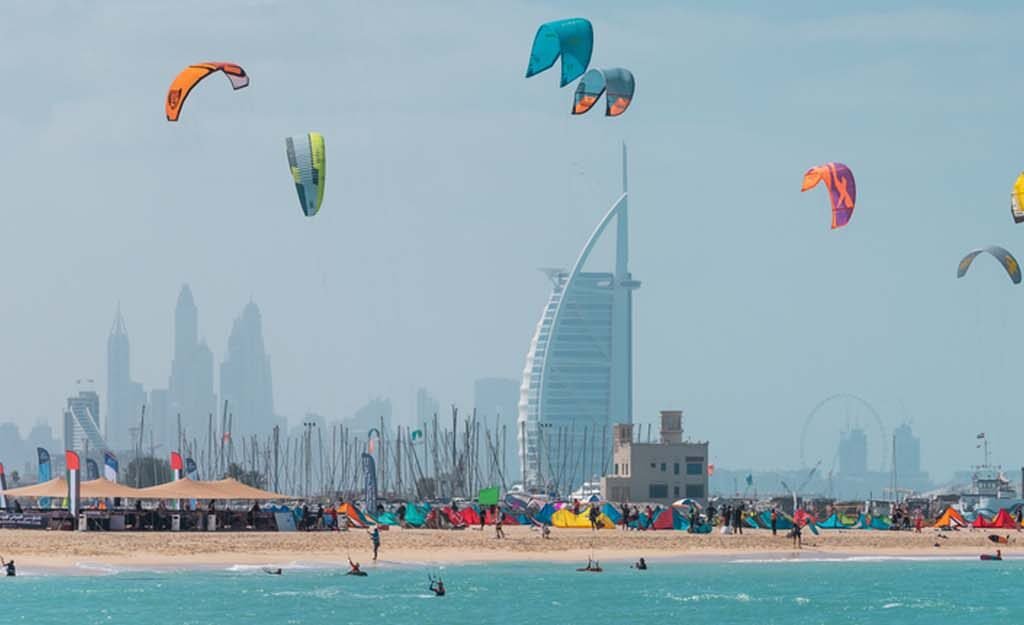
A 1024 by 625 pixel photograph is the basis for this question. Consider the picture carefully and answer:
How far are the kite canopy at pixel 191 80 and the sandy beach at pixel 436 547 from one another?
404 inches

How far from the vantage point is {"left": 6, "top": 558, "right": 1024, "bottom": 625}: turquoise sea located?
36.6 m

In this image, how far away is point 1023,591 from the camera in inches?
1796

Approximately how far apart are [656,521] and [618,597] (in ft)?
69.4

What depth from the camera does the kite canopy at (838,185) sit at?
171 ft

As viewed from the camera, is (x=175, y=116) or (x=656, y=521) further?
(x=656, y=521)

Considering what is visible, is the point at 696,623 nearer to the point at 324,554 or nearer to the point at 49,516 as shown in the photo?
the point at 324,554

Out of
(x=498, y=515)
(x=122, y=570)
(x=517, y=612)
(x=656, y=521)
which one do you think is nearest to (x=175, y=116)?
(x=122, y=570)

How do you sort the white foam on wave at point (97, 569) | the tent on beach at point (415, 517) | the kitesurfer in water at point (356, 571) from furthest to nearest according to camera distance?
the tent on beach at point (415, 517), the kitesurfer in water at point (356, 571), the white foam on wave at point (97, 569)

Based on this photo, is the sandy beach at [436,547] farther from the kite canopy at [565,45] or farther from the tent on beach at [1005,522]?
the kite canopy at [565,45]

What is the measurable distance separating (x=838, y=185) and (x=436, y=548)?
1462 cm

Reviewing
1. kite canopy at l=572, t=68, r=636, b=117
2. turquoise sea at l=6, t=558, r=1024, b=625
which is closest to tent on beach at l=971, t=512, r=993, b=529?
turquoise sea at l=6, t=558, r=1024, b=625

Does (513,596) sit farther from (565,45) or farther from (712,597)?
(565,45)

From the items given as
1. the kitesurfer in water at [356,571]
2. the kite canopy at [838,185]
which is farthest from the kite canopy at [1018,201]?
the kitesurfer in water at [356,571]

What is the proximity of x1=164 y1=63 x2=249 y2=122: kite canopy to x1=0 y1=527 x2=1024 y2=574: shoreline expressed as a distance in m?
10.3
